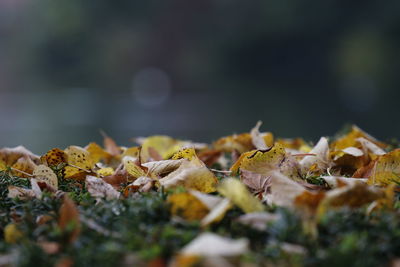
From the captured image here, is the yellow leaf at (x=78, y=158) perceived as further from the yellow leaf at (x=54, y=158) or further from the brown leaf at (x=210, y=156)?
the brown leaf at (x=210, y=156)

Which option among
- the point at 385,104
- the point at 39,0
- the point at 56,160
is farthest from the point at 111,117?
the point at 56,160

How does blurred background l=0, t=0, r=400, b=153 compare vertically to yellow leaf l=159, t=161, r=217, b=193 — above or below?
below

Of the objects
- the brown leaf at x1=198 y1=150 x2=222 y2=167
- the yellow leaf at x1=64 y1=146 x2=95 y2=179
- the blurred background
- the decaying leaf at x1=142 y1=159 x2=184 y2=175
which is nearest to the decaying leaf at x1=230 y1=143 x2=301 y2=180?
the decaying leaf at x1=142 y1=159 x2=184 y2=175

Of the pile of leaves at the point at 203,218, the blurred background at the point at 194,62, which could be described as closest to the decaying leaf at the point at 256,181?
the pile of leaves at the point at 203,218

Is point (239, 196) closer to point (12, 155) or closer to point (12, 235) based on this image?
point (12, 235)

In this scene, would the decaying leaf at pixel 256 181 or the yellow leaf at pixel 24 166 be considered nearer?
the decaying leaf at pixel 256 181

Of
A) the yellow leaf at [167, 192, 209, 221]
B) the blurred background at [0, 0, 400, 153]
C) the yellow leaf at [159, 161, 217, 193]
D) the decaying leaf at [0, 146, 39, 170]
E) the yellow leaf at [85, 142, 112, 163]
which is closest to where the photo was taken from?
the yellow leaf at [167, 192, 209, 221]

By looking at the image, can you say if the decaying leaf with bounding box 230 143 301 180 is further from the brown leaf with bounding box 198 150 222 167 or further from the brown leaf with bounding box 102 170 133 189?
the brown leaf with bounding box 198 150 222 167
